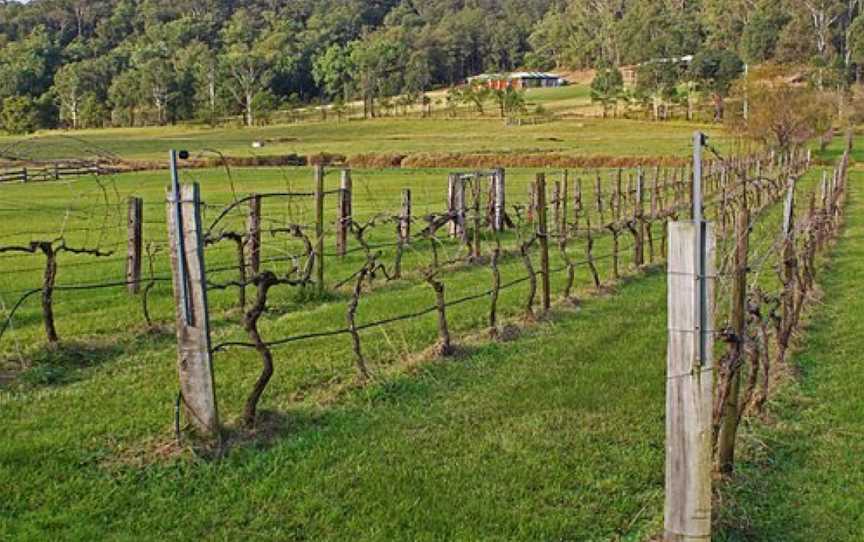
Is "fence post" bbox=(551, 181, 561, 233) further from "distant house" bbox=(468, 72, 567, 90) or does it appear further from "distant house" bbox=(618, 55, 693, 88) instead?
"distant house" bbox=(468, 72, 567, 90)

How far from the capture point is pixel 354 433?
7.82 meters

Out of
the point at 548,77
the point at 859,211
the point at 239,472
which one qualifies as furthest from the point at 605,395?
the point at 548,77

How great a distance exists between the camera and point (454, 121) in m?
95.7

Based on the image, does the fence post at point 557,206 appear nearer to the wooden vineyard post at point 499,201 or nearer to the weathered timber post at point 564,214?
the weathered timber post at point 564,214

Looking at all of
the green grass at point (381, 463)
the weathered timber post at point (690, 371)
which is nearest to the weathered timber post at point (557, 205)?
the green grass at point (381, 463)

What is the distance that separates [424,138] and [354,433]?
2817 inches

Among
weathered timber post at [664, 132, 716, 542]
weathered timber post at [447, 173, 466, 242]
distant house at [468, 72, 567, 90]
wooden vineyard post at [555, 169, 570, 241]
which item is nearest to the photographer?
weathered timber post at [664, 132, 716, 542]

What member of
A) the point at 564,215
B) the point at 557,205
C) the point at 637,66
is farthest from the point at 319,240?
the point at 637,66

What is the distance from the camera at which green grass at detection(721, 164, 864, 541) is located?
610 centimetres

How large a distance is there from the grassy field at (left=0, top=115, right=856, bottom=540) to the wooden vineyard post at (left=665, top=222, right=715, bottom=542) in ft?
2.55

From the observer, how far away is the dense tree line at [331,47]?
101 meters

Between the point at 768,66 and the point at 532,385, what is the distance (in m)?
77.2

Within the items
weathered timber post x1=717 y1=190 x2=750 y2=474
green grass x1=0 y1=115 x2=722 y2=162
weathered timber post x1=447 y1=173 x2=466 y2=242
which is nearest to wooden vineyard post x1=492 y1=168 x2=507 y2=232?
weathered timber post x1=447 y1=173 x2=466 y2=242

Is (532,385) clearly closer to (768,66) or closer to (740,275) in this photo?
(740,275)
